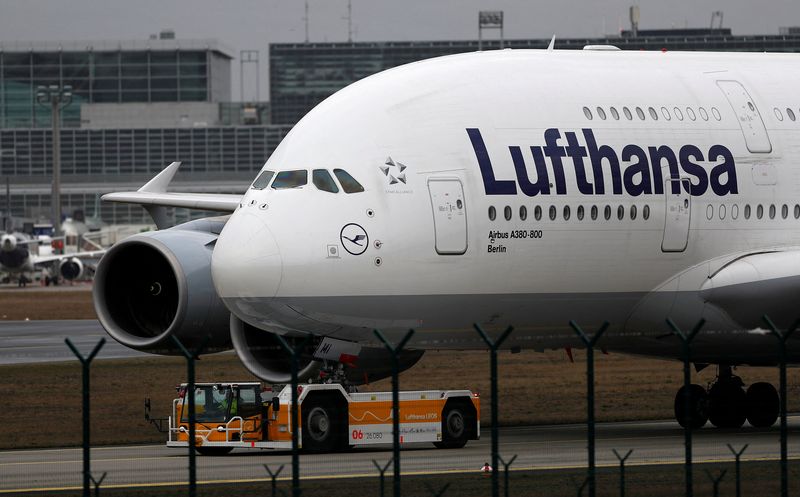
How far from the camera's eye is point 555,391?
3094 cm

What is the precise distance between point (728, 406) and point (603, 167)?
5.37m

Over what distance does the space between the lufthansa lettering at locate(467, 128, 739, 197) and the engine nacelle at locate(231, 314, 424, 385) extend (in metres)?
3.10

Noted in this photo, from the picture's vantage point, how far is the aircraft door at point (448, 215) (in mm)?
20328

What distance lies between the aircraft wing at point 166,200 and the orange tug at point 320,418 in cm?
515

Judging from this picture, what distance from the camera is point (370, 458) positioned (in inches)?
773

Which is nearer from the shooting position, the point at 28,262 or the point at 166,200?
the point at 166,200

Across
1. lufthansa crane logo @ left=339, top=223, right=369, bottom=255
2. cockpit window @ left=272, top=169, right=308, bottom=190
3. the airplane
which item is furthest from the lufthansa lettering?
the airplane

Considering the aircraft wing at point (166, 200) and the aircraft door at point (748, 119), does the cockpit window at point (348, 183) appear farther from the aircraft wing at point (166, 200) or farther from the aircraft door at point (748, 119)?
the aircraft door at point (748, 119)

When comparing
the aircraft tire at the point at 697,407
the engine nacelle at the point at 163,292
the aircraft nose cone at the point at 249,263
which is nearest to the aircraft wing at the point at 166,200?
the engine nacelle at the point at 163,292

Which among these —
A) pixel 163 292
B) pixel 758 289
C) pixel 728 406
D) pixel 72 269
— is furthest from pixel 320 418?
pixel 72 269

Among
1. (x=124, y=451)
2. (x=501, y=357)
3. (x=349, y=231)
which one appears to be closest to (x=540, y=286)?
(x=349, y=231)

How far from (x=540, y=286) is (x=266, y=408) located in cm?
403

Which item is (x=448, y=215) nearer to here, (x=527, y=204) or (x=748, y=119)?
(x=527, y=204)

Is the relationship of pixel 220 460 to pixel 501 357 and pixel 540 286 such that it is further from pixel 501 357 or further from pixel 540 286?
pixel 501 357
